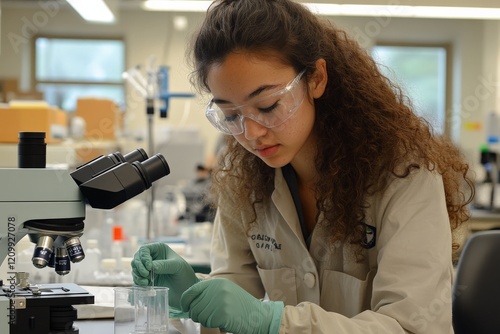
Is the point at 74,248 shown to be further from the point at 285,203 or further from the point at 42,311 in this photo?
the point at 285,203

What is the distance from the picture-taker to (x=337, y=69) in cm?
160

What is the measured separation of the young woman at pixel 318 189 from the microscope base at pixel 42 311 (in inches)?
8.4

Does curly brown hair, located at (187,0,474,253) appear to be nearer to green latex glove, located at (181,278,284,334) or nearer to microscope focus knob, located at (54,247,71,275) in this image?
green latex glove, located at (181,278,284,334)

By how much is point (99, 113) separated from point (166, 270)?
3660mm

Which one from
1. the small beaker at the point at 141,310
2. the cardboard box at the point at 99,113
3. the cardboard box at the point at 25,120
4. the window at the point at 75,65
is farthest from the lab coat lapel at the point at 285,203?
the window at the point at 75,65

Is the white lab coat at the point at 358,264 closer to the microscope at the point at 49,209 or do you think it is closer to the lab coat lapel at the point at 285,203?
the lab coat lapel at the point at 285,203

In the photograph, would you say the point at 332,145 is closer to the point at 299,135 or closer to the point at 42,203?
the point at 299,135

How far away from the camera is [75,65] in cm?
934

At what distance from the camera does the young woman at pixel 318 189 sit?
1367 millimetres

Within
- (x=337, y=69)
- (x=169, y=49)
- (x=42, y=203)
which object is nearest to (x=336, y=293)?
(x=337, y=69)

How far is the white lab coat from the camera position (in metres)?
1.36

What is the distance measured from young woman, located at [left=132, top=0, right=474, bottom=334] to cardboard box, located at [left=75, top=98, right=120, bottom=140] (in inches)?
131

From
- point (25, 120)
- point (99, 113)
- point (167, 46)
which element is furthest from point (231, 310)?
point (167, 46)

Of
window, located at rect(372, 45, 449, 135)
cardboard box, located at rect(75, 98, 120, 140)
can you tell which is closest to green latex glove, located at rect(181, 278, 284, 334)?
cardboard box, located at rect(75, 98, 120, 140)
